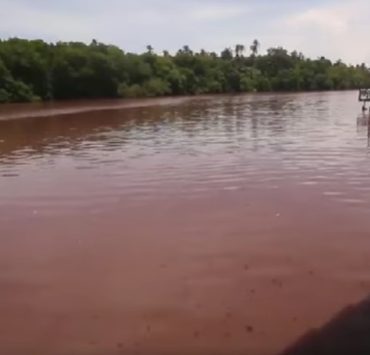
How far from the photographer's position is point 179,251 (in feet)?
24.9

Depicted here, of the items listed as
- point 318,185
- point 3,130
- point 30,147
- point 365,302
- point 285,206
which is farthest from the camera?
point 3,130

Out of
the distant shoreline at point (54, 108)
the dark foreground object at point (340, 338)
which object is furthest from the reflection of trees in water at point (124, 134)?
the dark foreground object at point (340, 338)

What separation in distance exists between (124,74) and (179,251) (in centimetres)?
5967

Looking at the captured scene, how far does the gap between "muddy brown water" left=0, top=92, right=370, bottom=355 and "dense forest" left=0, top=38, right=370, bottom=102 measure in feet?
143

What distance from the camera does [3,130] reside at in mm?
25781

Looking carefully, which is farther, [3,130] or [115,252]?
[3,130]

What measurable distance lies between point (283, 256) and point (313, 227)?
56.4 inches

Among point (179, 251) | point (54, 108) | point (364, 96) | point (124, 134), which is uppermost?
point (179, 251)

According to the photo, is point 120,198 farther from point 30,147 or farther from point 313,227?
point 30,147

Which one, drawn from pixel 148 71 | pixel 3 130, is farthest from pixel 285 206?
pixel 148 71

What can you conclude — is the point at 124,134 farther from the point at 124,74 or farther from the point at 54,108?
the point at 124,74

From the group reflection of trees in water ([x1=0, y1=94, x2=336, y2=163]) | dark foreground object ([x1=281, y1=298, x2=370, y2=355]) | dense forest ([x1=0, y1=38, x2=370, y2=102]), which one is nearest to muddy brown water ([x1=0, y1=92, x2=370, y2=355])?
dark foreground object ([x1=281, y1=298, x2=370, y2=355])

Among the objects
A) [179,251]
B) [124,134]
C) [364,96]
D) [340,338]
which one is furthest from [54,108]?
[340,338]

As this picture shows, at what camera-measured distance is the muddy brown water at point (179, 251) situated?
5371mm
